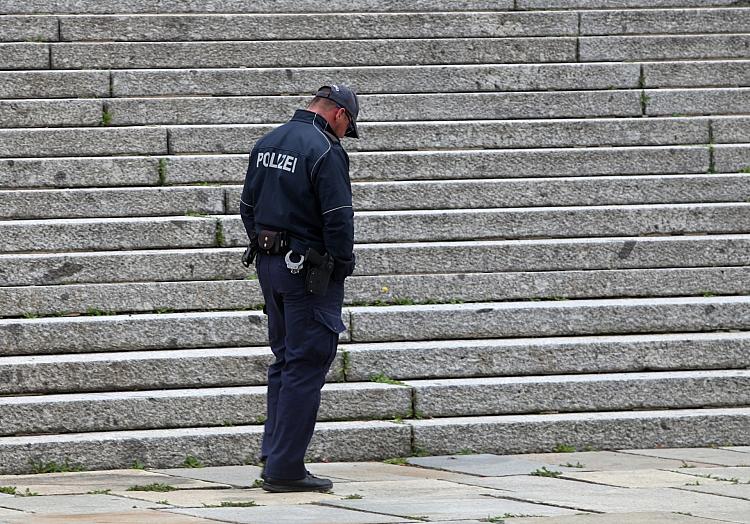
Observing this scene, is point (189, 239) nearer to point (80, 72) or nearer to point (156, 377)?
point (156, 377)

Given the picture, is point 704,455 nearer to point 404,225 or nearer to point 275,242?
point 404,225

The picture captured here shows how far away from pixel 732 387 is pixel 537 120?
2782 mm

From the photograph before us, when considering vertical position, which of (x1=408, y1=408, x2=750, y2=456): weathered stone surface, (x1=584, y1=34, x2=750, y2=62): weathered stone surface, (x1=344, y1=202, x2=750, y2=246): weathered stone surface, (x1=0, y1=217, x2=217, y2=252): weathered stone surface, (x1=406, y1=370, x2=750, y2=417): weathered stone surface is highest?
(x1=584, y1=34, x2=750, y2=62): weathered stone surface

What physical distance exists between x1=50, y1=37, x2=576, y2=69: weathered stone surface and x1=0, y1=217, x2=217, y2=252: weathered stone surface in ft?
6.52

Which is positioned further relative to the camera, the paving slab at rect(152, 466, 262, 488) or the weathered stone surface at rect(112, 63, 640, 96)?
the weathered stone surface at rect(112, 63, 640, 96)

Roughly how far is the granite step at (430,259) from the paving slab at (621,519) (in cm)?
294

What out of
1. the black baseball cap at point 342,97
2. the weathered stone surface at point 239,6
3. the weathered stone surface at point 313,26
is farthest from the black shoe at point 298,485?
the weathered stone surface at point 239,6

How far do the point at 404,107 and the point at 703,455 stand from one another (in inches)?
142

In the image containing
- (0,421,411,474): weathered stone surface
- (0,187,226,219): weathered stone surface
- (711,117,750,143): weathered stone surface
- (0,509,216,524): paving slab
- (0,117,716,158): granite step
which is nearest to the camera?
(0,509,216,524): paving slab

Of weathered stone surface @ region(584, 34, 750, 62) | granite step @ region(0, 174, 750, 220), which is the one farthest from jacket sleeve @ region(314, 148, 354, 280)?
weathered stone surface @ region(584, 34, 750, 62)

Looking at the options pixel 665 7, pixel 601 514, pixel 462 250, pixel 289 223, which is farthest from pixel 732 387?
pixel 665 7

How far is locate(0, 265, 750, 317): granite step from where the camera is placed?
24.1 feet

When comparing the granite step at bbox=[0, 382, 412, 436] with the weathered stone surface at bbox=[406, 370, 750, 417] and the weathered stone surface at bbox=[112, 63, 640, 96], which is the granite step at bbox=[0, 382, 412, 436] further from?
the weathered stone surface at bbox=[112, 63, 640, 96]

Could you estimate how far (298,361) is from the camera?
5828 millimetres
